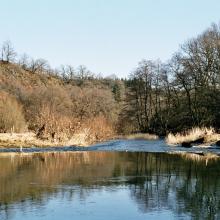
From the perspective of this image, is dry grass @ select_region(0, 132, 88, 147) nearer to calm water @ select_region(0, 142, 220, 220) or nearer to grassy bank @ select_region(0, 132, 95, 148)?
grassy bank @ select_region(0, 132, 95, 148)

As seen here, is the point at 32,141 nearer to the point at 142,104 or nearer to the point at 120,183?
the point at 120,183

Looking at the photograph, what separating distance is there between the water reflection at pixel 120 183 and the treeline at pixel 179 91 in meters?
30.3

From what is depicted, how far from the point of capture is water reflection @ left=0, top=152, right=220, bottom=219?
14353 mm

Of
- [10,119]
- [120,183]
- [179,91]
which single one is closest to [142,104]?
[179,91]

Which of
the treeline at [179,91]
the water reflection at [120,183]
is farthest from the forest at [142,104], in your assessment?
the water reflection at [120,183]

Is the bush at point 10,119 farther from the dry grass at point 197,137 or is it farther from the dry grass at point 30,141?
the dry grass at point 197,137

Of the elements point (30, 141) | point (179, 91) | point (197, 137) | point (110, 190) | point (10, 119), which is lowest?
point (110, 190)

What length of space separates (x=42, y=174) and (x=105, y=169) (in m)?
3.44

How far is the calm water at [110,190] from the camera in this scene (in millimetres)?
13281

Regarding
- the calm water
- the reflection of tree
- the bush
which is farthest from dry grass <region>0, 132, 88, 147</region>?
the reflection of tree

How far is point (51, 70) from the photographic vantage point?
143 metres

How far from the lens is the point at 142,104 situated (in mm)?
75562

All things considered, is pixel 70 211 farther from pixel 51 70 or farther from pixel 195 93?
pixel 51 70

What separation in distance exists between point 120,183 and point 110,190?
6.63ft
